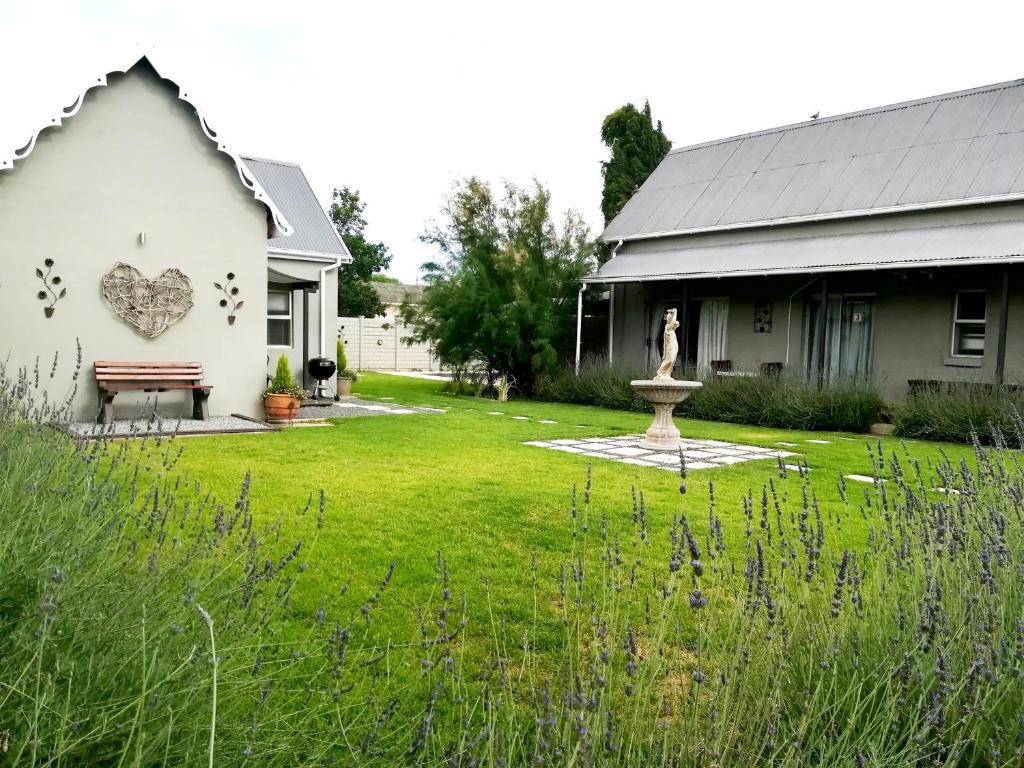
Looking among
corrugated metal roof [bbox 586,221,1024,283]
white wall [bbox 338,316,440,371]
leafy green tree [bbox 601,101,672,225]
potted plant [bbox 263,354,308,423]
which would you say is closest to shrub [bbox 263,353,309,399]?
potted plant [bbox 263,354,308,423]

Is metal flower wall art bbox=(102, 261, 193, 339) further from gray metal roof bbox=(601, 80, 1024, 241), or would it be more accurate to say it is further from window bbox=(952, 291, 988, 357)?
window bbox=(952, 291, 988, 357)

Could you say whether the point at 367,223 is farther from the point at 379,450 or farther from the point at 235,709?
the point at 235,709

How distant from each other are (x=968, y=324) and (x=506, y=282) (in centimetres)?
942

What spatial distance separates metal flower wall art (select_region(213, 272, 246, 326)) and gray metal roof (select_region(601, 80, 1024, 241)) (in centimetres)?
1038

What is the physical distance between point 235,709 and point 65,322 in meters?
10.3

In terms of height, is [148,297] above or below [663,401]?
above

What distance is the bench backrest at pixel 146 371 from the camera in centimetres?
1044

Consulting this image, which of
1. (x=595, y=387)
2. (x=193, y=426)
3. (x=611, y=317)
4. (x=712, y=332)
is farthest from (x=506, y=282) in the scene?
(x=193, y=426)

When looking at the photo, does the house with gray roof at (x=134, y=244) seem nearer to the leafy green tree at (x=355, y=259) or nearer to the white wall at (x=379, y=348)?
the white wall at (x=379, y=348)

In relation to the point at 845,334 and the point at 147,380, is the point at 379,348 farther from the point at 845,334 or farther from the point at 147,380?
the point at 147,380

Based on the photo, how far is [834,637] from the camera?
234cm

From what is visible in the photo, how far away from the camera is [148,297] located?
432 inches

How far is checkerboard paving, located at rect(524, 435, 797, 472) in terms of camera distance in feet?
27.9

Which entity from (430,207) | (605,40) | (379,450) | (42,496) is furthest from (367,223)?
(42,496)
